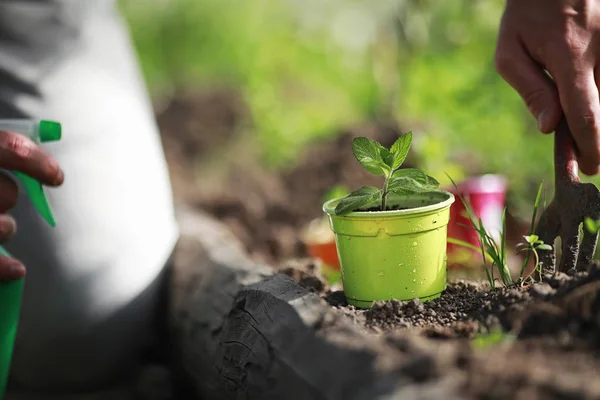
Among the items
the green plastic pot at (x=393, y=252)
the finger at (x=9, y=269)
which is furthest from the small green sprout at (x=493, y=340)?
the finger at (x=9, y=269)

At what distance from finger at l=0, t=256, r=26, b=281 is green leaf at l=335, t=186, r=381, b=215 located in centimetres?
76

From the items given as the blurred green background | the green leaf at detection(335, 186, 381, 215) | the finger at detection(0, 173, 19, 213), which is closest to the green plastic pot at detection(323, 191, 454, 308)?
the green leaf at detection(335, 186, 381, 215)

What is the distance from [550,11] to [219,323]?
1.14m

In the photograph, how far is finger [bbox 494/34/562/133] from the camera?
60.8 inches

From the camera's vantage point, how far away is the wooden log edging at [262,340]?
1071mm

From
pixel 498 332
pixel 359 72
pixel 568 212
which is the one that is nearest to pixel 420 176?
pixel 568 212

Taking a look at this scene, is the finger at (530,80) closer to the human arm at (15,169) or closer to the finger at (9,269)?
the human arm at (15,169)

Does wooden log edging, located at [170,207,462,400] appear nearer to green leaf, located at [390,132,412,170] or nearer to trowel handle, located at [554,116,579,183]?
green leaf, located at [390,132,412,170]

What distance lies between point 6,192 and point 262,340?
0.75 metres

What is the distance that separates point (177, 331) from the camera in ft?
6.66

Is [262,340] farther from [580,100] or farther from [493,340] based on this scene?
[580,100]

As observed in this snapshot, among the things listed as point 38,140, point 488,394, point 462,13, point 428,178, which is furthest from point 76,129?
point 462,13

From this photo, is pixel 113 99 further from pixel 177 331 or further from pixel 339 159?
pixel 339 159

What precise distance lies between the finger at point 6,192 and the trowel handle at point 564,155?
53.0 inches
